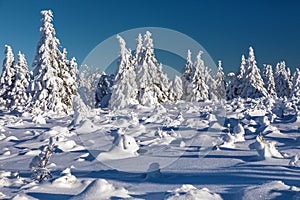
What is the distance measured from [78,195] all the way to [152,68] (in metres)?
34.4

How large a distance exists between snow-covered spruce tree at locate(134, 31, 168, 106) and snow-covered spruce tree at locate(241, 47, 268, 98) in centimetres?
1688

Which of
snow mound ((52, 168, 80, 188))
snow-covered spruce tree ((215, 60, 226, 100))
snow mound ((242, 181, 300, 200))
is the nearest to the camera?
snow mound ((242, 181, 300, 200))

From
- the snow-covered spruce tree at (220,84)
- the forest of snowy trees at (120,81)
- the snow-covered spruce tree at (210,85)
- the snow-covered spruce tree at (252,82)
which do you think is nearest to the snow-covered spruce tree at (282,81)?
the forest of snowy trees at (120,81)

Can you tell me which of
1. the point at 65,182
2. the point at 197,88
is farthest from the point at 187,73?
the point at 65,182

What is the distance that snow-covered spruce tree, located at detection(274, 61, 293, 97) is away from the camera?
63678 mm

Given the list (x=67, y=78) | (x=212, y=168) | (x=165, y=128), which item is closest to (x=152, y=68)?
(x=67, y=78)

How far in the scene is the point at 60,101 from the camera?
28.2 metres

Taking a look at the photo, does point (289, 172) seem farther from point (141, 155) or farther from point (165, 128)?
point (165, 128)

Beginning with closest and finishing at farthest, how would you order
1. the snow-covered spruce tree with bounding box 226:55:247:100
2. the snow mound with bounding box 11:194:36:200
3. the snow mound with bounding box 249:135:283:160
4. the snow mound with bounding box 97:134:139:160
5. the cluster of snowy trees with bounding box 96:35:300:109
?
the snow mound with bounding box 11:194:36:200 < the snow mound with bounding box 249:135:283:160 < the snow mound with bounding box 97:134:139:160 < the cluster of snowy trees with bounding box 96:35:300:109 < the snow-covered spruce tree with bounding box 226:55:247:100

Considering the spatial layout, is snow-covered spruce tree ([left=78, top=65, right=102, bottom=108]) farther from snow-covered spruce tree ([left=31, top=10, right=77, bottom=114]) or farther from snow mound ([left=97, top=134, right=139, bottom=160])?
snow mound ([left=97, top=134, right=139, bottom=160])

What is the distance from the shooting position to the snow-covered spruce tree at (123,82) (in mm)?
34656

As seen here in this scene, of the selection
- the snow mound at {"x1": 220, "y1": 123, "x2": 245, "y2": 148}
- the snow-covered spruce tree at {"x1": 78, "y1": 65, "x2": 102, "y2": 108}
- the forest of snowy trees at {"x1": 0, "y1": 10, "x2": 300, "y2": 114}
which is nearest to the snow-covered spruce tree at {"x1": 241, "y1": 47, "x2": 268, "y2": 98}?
the forest of snowy trees at {"x1": 0, "y1": 10, "x2": 300, "y2": 114}

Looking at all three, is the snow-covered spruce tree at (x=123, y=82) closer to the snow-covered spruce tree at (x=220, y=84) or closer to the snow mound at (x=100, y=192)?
the snow-covered spruce tree at (x=220, y=84)

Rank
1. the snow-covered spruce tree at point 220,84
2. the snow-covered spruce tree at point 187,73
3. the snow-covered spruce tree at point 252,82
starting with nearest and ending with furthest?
the snow-covered spruce tree at point 252,82 < the snow-covered spruce tree at point 187,73 < the snow-covered spruce tree at point 220,84
